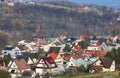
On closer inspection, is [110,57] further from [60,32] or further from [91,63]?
[60,32]

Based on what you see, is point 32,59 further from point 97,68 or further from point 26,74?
point 26,74

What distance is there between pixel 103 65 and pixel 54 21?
43.0m

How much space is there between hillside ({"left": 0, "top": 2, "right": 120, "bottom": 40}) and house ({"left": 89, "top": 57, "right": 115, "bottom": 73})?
29.1 metres

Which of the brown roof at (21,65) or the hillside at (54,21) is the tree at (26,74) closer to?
the brown roof at (21,65)

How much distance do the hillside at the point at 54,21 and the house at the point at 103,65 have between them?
29.1 meters

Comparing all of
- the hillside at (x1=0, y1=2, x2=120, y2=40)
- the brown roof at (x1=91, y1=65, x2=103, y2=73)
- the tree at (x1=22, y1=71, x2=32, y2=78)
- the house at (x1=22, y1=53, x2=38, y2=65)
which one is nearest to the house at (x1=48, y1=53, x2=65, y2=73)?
Answer: the house at (x1=22, y1=53, x2=38, y2=65)

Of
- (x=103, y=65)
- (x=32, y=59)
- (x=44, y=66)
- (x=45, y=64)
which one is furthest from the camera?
(x=32, y=59)

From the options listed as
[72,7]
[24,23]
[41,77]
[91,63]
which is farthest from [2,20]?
[41,77]

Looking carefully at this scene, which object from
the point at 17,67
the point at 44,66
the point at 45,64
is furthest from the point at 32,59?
the point at 17,67

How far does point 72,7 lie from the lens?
8925 centimetres

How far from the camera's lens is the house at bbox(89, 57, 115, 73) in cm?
3055

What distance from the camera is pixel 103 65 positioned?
31.3 m

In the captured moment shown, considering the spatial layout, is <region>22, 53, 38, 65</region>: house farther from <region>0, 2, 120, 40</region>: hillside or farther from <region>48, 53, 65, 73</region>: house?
<region>0, 2, 120, 40</region>: hillside

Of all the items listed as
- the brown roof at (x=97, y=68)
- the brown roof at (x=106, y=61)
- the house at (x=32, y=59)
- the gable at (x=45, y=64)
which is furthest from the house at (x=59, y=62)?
the brown roof at (x=106, y=61)
